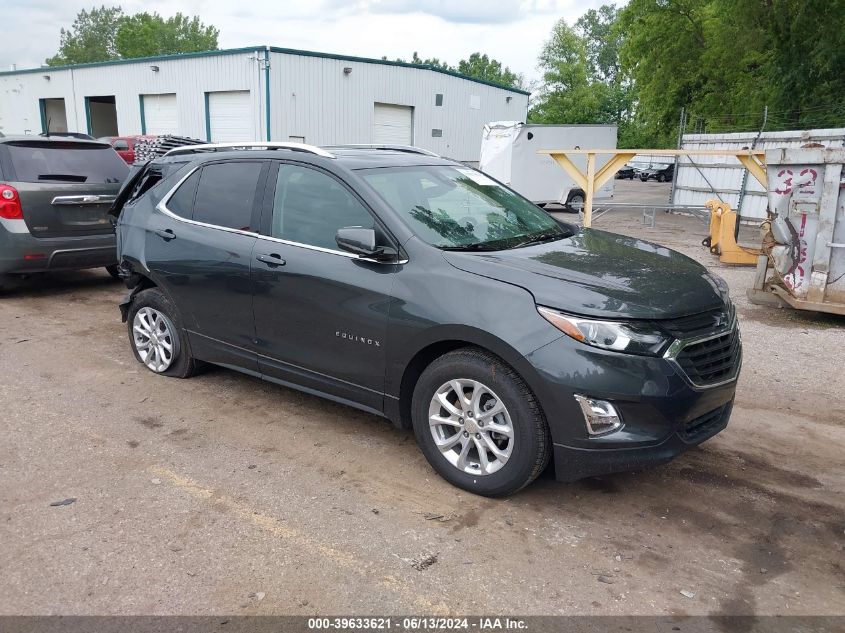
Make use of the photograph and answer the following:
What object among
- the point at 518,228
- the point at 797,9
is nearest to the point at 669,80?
the point at 797,9

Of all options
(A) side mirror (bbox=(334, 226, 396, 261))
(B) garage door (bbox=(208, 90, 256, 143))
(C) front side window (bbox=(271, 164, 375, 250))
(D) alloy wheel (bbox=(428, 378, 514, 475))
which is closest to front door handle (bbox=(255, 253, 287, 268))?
(C) front side window (bbox=(271, 164, 375, 250))

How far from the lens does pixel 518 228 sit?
4422 millimetres

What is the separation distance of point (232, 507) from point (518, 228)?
239 cm

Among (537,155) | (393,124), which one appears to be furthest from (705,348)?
(393,124)

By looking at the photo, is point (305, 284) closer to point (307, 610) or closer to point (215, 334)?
point (215, 334)

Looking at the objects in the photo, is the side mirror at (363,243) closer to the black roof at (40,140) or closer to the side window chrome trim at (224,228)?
the side window chrome trim at (224,228)

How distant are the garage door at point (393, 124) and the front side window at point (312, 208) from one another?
1991 cm

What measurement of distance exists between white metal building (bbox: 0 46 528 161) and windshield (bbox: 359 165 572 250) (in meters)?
17.8

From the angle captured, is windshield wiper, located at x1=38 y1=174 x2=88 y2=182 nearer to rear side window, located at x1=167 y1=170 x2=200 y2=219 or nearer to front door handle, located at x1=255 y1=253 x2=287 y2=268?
rear side window, located at x1=167 y1=170 x2=200 y2=219

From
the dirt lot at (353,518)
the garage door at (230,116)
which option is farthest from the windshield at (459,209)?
the garage door at (230,116)

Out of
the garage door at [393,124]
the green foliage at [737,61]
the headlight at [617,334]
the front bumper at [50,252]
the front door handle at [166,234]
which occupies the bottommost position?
the front bumper at [50,252]

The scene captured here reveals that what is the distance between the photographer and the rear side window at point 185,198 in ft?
16.4

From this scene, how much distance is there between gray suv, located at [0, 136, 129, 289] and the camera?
7.46 m

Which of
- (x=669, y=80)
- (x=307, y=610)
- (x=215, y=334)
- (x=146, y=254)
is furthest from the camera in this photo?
(x=669, y=80)
